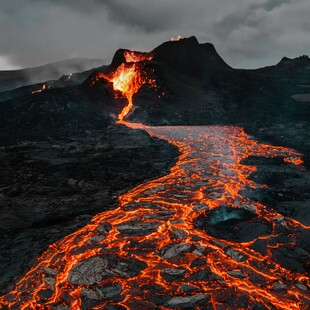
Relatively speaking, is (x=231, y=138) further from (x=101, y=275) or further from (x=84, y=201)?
(x=101, y=275)

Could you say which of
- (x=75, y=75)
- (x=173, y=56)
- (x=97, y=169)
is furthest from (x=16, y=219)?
(x=75, y=75)

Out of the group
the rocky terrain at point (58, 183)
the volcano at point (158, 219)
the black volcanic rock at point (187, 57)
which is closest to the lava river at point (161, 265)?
the volcano at point (158, 219)

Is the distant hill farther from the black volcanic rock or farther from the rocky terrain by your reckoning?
the rocky terrain

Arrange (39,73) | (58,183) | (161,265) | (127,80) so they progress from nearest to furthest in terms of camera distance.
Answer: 1. (161,265)
2. (58,183)
3. (127,80)
4. (39,73)

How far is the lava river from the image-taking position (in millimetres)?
6605

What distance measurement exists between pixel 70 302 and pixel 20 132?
29.5 metres

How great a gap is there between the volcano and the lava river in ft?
0.10

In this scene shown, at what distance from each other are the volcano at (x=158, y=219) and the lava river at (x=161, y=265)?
0.10 feet

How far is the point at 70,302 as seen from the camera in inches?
258

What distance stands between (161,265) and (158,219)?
2.59m

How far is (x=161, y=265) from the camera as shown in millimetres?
7801

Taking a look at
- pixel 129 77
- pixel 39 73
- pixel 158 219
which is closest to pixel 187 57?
pixel 129 77

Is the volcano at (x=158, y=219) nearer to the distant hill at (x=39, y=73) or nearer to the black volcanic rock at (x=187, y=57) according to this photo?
the black volcanic rock at (x=187, y=57)

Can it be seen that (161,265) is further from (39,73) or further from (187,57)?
(39,73)
